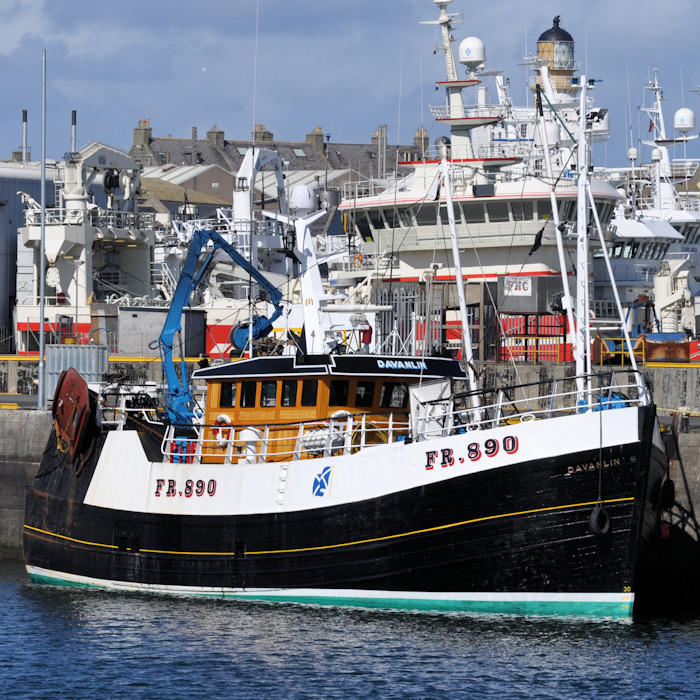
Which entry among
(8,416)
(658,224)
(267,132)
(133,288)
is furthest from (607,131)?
(267,132)

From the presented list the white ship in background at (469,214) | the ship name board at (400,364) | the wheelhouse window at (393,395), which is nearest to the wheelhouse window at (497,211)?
the white ship in background at (469,214)

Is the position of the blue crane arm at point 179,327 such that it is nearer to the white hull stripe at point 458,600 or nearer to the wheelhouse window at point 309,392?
the wheelhouse window at point 309,392

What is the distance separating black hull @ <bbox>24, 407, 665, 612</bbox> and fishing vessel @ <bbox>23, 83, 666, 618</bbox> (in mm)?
27

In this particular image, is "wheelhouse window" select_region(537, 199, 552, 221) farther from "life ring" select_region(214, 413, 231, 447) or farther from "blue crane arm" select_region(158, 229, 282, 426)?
"life ring" select_region(214, 413, 231, 447)

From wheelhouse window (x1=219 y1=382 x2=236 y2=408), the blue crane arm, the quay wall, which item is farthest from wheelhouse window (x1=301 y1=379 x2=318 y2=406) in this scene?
the quay wall

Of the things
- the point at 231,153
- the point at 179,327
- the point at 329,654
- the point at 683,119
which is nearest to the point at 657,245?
the point at 683,119

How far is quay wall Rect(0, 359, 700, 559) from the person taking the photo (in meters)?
25.7

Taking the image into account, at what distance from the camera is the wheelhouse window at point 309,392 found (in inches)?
960

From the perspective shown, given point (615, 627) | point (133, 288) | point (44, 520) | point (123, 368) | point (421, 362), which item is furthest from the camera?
point (133, 288)

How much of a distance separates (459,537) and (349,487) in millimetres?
1993

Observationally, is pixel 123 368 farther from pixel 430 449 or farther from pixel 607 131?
pixel 607 131

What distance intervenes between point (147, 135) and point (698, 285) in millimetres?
53435

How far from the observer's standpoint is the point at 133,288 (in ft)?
193

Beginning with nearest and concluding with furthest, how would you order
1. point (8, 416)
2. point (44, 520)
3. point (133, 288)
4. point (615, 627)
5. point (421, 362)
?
point (615, 627), point (421, 362), point (44, 520), point (8, 416), point (133, 288)
